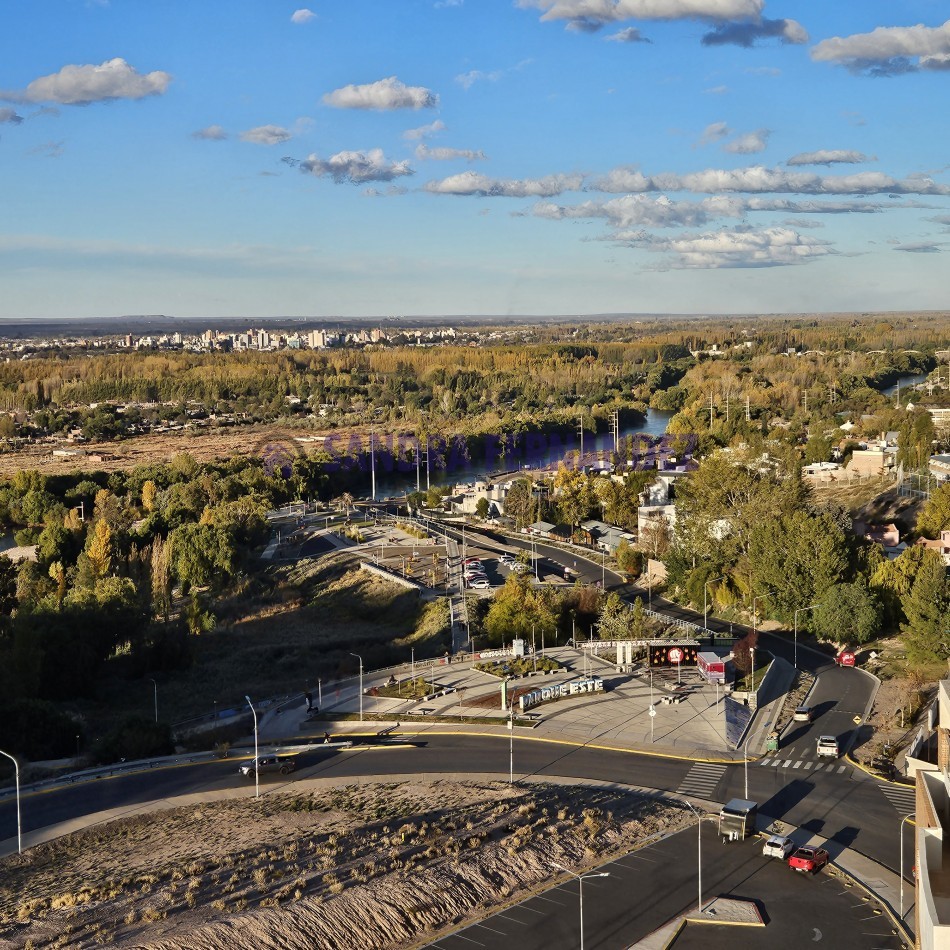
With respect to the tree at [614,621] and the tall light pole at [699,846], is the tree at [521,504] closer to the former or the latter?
the tree at [614,621]

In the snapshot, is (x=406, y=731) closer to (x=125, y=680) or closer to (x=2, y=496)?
(x=125, y=680)

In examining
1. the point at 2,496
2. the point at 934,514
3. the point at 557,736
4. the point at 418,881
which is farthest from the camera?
the point at 2,496

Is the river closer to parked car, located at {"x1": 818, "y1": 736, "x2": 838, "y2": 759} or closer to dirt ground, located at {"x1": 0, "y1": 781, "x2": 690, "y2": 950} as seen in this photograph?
parked car, located at {"x1": 818, "y1": 736, "x2": 838, "y2": 759}

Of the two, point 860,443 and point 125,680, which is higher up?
point 860,443

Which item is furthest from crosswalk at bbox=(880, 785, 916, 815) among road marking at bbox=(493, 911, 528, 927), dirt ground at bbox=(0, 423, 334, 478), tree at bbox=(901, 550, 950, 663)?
dirt ground at bbox=(0, 423, 334, 478)

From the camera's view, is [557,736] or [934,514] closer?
[557,736]

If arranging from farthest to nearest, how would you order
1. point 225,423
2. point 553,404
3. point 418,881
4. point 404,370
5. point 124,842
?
point 404,370 → point 553,404 → point 225,423 → point 124,842 → point 418,881

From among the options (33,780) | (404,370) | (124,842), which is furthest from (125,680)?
(404,370)
